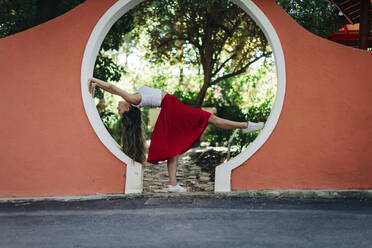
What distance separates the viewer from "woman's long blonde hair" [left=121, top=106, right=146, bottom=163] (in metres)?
5.82

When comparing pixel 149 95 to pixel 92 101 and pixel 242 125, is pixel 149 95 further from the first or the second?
pixel 242 125

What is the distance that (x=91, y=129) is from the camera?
5680mm

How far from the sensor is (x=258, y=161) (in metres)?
5.64

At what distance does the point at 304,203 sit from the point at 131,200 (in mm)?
2159

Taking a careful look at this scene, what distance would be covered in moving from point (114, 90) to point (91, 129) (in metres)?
0.61

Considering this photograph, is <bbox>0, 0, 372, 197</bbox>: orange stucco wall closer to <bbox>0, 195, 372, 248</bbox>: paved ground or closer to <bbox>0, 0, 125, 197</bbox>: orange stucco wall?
<bbox>0, 0, 125, 197</bbox>: orange stucco wall

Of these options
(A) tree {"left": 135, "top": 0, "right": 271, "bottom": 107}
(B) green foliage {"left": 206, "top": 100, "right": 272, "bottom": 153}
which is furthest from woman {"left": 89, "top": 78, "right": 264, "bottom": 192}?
(A) tree {"left": 135, "top": 0, "right": 271, "bottom": 107}

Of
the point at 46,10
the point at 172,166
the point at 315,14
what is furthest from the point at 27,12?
the point at 315,14

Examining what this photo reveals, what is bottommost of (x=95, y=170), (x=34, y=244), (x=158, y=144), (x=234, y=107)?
(x=34, y=244)

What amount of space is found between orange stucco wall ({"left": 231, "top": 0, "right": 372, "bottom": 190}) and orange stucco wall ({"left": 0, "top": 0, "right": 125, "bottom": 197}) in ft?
6.41

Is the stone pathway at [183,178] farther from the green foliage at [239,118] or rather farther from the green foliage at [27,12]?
the green foliage at [27,12]

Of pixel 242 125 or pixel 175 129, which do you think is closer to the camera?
pixel 242 125

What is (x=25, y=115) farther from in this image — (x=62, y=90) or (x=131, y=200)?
(x=131, y=200)

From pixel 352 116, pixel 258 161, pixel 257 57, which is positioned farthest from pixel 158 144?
pixel 257 57
